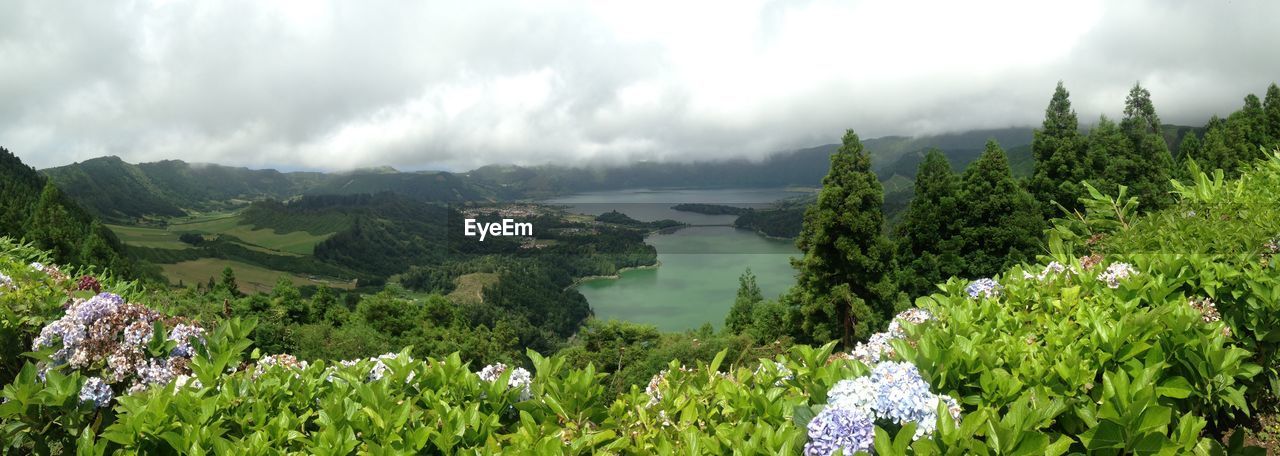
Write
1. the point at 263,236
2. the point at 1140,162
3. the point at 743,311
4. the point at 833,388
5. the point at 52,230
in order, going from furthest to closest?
the point at 263,236 < the point at 743,311 < the point at 52,230 < the point at 1140,162 < the point at 833,388

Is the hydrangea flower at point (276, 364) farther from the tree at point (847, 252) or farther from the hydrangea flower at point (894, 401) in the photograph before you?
the tree at point (847, 252)

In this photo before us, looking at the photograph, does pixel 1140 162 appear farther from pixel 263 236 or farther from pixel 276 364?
pixel 263 236

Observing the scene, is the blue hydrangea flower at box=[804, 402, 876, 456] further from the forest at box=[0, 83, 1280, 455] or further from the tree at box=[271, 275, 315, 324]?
the tree at box=[271, 275, 315, 324]

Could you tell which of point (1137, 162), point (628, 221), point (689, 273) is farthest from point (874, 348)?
point (689, 273)

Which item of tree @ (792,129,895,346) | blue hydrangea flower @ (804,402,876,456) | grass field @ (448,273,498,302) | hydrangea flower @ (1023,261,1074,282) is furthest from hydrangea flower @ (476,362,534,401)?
grass field @ (448,273,498,302)

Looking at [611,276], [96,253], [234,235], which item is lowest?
[611,276]

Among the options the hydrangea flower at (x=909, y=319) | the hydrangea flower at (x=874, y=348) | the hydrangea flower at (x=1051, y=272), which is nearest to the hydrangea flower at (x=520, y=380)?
the hydrangea flower at (x=874, y=348)

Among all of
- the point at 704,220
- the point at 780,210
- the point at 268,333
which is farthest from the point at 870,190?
the point at 704,220
